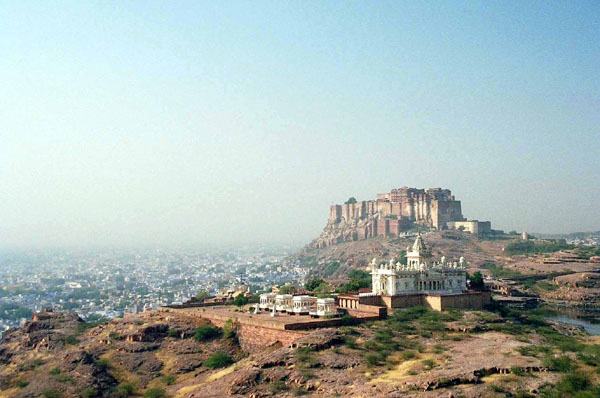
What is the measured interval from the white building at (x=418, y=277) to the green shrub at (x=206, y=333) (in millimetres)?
14180

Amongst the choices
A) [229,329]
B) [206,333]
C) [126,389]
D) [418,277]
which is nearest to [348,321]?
[229,329]

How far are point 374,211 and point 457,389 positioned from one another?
132721 mm

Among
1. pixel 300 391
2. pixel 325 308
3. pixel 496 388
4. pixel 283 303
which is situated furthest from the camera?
pixel 283 303

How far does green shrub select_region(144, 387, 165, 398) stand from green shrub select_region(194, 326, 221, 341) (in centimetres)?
894

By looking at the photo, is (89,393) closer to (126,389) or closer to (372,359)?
(126,389)

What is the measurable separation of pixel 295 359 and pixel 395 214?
118869 millimetres

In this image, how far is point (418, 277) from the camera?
5812 cm

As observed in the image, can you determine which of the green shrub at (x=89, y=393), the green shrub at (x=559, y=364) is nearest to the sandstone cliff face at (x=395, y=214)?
the green shrub at (x=559, y=364)

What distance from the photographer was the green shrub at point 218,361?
46562 mm

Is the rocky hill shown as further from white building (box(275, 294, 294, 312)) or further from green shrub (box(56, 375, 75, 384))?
white building (box(275, 294, 294, 312))

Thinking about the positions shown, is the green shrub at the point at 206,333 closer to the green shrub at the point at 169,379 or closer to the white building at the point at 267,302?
the green shrub at the point at 169,379

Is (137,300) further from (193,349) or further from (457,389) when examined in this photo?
(457,389)

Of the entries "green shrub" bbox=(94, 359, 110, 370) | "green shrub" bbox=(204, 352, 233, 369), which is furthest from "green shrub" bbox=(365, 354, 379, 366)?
"green shrub" bbox=(94, 359, 110, 370)

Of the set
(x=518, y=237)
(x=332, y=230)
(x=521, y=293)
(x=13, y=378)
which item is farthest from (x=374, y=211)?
(x=13, y=378)
